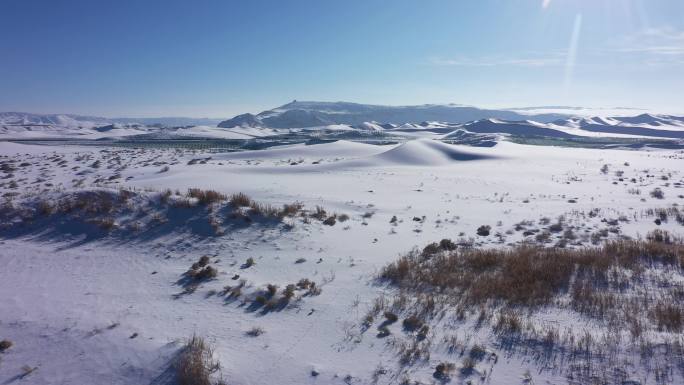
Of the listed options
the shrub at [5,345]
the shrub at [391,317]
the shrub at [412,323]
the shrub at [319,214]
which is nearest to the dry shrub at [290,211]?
the shrub at [319,214]

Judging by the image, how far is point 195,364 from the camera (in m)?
5.18

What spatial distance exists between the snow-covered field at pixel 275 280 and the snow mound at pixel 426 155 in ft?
49.7

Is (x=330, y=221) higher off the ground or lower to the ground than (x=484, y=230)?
higher

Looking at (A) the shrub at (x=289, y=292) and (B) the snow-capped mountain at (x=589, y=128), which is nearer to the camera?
(A) the shrub at (x=289, y=292)

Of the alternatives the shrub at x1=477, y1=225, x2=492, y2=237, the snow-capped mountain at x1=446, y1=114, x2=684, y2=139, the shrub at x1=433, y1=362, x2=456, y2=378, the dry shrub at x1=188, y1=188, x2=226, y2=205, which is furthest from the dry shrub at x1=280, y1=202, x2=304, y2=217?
the snow-capped mountain at x1=446, y1=114, x2=684, y2=139

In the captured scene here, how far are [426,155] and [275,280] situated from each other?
32.5 metres

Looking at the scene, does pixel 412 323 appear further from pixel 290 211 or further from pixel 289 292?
pixel 290 211

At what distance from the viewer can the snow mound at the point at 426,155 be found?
1452 inches

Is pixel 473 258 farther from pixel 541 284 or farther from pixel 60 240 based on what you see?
pixel 60 240

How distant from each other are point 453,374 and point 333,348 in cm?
175

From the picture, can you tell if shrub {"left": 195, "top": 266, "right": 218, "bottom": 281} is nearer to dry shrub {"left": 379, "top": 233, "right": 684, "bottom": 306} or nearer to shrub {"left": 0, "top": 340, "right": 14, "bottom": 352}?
shrub {"left": 0, "top": 340, "right": 14, "bottom": 352}

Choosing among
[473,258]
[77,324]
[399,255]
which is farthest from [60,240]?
[473,258]

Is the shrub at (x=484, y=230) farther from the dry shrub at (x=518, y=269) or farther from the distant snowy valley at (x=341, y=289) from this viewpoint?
the dry shrub at (x=518, y=269)

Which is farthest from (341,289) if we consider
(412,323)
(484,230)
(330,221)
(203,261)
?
(484,230)
